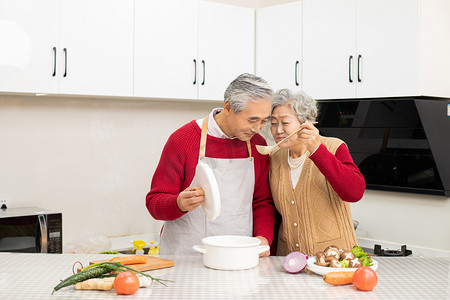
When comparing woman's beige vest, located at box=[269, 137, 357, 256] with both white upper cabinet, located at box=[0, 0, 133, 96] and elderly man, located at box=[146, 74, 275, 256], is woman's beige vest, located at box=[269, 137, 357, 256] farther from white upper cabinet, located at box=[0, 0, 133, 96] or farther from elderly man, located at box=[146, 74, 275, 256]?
white upper cabinet, located at box=[0, 0, 133, 96]

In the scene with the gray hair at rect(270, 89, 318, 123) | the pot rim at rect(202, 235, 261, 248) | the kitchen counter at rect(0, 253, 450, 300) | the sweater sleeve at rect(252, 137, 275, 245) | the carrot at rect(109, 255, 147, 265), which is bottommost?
the kitchen counter at rect(0, 253, 450, 300)

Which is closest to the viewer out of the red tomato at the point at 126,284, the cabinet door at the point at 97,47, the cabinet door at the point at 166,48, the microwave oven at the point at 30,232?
the red tomato at the point at 126,284

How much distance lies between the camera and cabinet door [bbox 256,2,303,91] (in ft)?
11.7

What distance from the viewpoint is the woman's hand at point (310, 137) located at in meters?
1.85

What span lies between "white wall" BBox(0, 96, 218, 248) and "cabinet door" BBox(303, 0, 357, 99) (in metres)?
1.01


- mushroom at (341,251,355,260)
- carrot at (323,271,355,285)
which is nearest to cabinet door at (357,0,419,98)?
mushroom at (341,251,355,260)

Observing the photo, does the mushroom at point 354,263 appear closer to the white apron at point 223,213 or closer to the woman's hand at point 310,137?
the woman's hand at point 310,137

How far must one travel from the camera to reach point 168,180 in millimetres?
2027

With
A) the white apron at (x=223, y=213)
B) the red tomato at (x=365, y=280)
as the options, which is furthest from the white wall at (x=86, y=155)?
the red tomato at (x=365, y=280)

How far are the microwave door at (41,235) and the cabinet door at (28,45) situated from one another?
0.73m

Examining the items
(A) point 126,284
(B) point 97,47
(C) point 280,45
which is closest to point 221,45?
(C) point 280,45

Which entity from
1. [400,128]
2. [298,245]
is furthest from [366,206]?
[298,245]

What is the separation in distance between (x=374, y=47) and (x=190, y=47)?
1198 mm

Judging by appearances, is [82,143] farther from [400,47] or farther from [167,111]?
[400,47]
